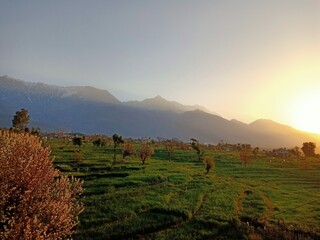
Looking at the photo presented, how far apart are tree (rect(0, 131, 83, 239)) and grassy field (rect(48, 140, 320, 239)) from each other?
10676 millimetres

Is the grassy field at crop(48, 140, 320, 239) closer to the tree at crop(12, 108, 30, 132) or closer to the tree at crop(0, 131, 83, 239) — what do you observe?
the tree at crop(0, 131, 83, 239)

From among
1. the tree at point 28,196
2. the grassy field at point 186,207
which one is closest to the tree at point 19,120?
the grassy field at point 186,207

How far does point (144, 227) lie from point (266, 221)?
17.2 meters

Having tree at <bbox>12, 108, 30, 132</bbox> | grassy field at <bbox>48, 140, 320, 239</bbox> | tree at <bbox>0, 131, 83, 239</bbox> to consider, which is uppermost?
tree at <bbox>12, 108, 30, 132</bbox>

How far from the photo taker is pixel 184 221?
50219 mm

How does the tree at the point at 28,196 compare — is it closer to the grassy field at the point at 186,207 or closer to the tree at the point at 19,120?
the grassy field at the point at 186,207

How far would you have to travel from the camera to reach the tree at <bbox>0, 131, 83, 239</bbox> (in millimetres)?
25031

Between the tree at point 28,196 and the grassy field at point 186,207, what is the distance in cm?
1068

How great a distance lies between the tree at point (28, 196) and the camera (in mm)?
25031

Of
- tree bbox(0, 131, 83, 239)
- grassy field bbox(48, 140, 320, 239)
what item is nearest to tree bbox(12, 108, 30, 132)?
grassy field bbox(48, 140, 320, 239)

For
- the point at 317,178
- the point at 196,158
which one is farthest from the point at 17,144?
the point at 196,158

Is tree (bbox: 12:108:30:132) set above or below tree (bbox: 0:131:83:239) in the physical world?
above

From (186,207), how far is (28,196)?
32459mm

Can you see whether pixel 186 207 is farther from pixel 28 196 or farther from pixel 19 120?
pixel 19 120
